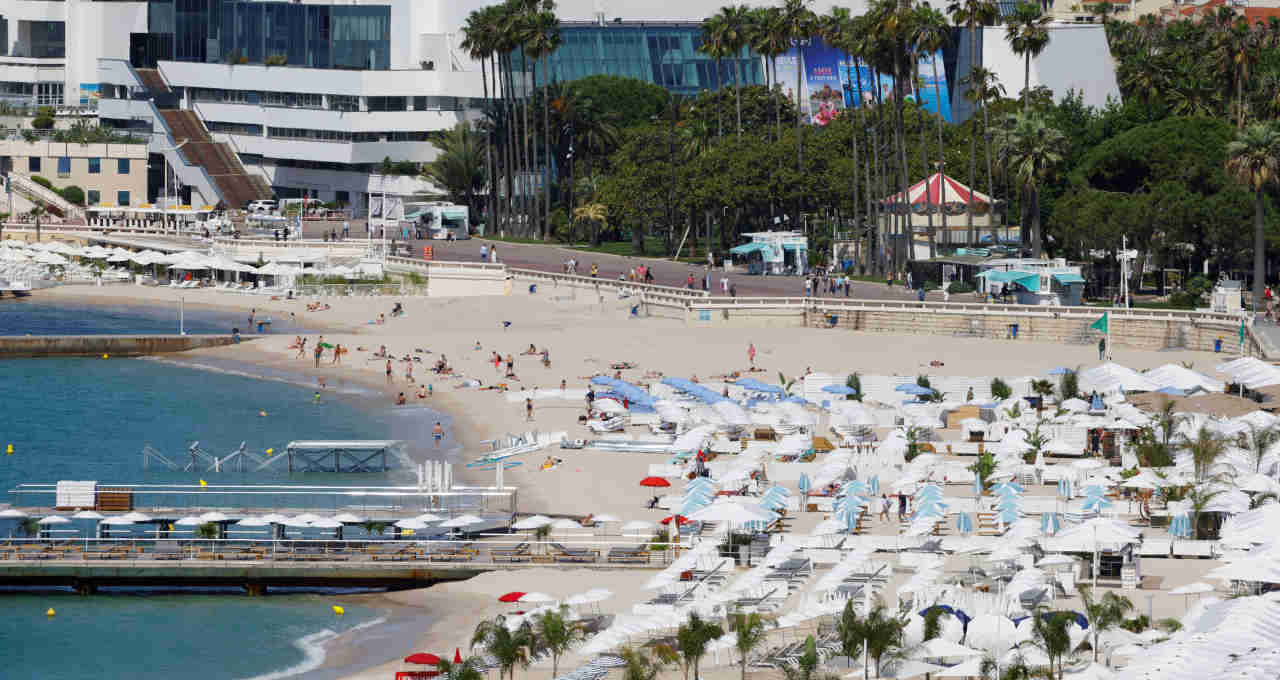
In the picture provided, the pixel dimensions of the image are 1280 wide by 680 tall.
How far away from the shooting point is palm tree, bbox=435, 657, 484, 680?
3822 cm

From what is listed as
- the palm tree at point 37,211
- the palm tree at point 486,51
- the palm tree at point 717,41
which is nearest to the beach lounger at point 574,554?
the palm tree at point 717,41

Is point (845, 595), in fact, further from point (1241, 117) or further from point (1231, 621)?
point (1241, 117)

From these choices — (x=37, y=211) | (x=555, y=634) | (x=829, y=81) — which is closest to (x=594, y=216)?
(x=37, y=211)

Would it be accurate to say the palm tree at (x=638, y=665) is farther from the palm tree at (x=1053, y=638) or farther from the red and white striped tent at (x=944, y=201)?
the red and white striped tent at (x=944, y=201)

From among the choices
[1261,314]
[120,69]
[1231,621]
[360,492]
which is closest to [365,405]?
[360,492]

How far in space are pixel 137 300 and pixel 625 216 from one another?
29.9 m

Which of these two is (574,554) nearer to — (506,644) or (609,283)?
(506,644)

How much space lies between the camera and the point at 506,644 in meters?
39.9

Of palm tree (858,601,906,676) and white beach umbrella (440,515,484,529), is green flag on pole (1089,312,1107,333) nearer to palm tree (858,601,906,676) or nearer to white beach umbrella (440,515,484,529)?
white beach umbrella (440,515,484,529)

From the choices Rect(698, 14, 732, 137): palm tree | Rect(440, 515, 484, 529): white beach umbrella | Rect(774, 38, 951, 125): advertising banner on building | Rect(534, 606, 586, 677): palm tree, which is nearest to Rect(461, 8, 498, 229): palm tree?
Rect(698, 14, 732, 137): palm tree

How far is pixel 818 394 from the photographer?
73750 mm

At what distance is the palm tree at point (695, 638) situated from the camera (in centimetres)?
3988

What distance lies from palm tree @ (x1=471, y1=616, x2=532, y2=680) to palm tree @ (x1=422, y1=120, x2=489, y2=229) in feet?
358

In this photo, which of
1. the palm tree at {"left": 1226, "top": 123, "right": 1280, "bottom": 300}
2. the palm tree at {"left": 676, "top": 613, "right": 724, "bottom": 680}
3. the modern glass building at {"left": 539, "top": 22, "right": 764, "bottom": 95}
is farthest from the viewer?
the modern glass building at {"left": 539, "top": 22, "right": 764, "bottom": 95}
